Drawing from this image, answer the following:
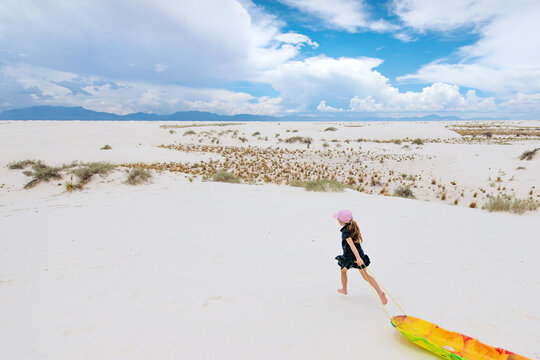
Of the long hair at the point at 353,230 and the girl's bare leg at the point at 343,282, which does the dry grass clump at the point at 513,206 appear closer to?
the girl's bare leg at the point at 343,282

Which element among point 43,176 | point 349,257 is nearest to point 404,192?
point 349,257

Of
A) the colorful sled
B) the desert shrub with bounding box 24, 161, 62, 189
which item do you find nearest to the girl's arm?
the colorful sled

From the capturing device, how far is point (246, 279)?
178 inches

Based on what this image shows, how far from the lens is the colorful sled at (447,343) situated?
262 centimetres

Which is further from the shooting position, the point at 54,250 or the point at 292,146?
the point at 292,146

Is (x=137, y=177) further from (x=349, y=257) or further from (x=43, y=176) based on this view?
(x=349, y=257)

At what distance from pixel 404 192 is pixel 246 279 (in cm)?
1118

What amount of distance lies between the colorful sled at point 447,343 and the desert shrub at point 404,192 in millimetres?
10883

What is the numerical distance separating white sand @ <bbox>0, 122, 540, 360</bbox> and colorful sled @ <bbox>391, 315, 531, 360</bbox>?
6.6 inches

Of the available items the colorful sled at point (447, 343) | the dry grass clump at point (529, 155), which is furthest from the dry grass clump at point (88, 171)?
the dry grass clump at point (529, 155)

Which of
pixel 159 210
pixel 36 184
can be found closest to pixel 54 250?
pixel 159 210

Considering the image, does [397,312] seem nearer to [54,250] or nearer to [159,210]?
[54,250]

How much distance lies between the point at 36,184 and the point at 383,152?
2540 centimetres

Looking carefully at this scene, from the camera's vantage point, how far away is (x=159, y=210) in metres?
8.62
